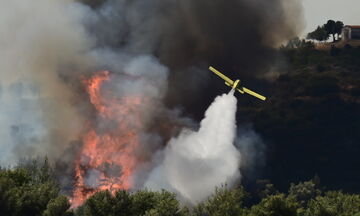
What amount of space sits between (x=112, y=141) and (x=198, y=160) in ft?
52.8

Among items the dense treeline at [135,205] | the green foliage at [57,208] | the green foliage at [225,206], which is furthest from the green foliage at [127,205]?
the green foliage at [225,206]

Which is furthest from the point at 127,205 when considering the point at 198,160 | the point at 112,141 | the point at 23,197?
the point at 198,160

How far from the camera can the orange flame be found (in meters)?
149

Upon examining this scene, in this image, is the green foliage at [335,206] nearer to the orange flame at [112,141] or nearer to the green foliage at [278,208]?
the green foliage at [278,208]

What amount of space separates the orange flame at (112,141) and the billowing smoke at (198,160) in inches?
213

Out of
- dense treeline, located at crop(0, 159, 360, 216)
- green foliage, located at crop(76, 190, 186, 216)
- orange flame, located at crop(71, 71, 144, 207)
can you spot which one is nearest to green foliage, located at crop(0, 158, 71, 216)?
dense treeline, located at crop(0, 159, 360, 216)

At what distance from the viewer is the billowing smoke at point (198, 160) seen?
149750 millimetres

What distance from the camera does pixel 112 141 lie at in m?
150

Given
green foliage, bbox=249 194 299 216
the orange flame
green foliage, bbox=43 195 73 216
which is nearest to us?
green foliage, bbox=249 194 299 216

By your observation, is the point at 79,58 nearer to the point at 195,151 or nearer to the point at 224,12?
the point at 195,151

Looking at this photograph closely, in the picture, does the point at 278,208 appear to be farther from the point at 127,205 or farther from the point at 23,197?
the point at 23,197

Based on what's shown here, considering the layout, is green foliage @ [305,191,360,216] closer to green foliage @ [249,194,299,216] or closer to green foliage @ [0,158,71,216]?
green foliage @ [249,194,299,216]

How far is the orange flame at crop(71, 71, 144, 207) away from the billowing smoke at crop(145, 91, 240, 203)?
5414 millimetres

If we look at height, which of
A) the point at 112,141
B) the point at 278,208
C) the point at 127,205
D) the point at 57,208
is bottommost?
the point at 278,208
